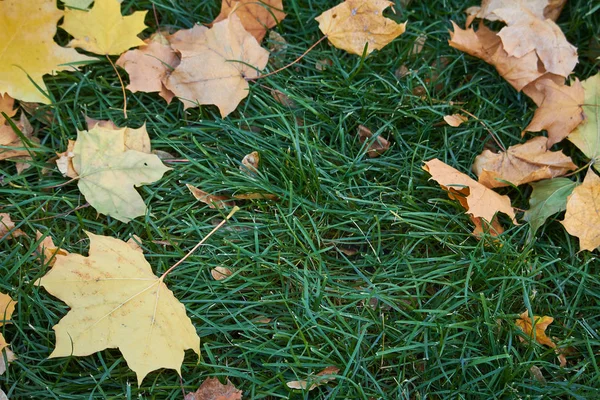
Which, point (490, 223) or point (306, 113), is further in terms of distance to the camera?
point (306, 113)

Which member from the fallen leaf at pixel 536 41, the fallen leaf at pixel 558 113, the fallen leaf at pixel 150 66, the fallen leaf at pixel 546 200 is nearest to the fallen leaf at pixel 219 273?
the fallen leaf at pixel 150 66

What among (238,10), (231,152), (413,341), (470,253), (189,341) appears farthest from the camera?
(238,10)

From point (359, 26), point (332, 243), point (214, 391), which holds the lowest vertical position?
point (214, 391)

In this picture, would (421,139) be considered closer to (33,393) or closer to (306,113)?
(306,113)

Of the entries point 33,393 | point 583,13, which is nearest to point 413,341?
point 33,393

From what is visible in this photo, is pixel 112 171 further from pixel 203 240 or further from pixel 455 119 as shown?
pixel 455 119

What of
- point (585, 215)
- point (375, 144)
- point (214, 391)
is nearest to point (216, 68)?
point (375, 144)
